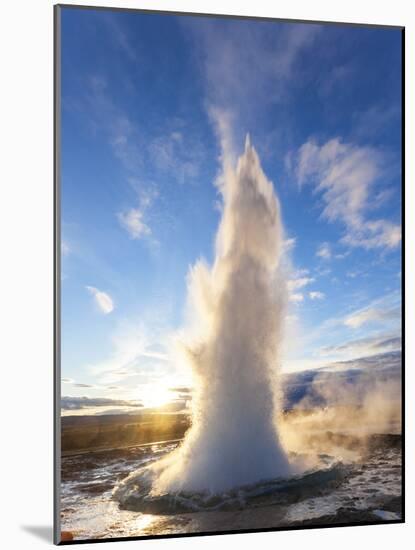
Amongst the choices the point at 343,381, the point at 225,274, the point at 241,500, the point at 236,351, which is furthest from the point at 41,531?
the point at 343,381

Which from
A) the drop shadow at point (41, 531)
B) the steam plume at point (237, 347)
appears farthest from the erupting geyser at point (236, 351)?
the drop shadow at point (41, 531)

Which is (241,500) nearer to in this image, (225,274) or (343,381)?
(343,381)

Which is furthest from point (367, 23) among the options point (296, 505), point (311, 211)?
point (296, 505)

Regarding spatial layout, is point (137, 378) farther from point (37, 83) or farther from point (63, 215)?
point (37, 83)

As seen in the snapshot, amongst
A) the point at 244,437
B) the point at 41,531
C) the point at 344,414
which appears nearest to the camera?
the point at 41,531

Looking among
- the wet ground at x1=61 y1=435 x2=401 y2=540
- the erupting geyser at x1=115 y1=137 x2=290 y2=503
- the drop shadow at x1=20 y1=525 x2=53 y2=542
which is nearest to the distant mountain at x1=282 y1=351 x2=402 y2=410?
the erupting geyser at x1=115 y1=137 x2=290 y2=503

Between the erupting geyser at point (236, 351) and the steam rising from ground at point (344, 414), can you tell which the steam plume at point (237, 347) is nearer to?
the erupting geyser at point (236, 351)
